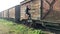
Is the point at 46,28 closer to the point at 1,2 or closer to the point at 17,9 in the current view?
the point at 17,9

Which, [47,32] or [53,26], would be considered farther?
[47,32]

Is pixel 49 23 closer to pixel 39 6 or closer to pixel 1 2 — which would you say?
pixel 39 6

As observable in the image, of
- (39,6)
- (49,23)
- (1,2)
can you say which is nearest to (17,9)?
(39,6)

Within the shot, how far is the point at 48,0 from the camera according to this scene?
20.1 ft

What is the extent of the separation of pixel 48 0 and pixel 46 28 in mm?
1128

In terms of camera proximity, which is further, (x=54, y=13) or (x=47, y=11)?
(x=47, y=11)

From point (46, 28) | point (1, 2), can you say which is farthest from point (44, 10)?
point (1, 2)

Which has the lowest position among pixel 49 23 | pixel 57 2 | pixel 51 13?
pixel 49 23

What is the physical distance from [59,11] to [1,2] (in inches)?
815

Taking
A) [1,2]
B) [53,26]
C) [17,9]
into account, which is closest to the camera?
[53,26]

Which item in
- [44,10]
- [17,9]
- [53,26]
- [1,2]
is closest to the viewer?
[53,26]

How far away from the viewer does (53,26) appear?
19.5 ft

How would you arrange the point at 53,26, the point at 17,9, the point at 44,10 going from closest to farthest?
1. the point at 53,26
2. the point at 44,10
3. the point at 17,9

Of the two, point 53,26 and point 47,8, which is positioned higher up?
point 47,8
